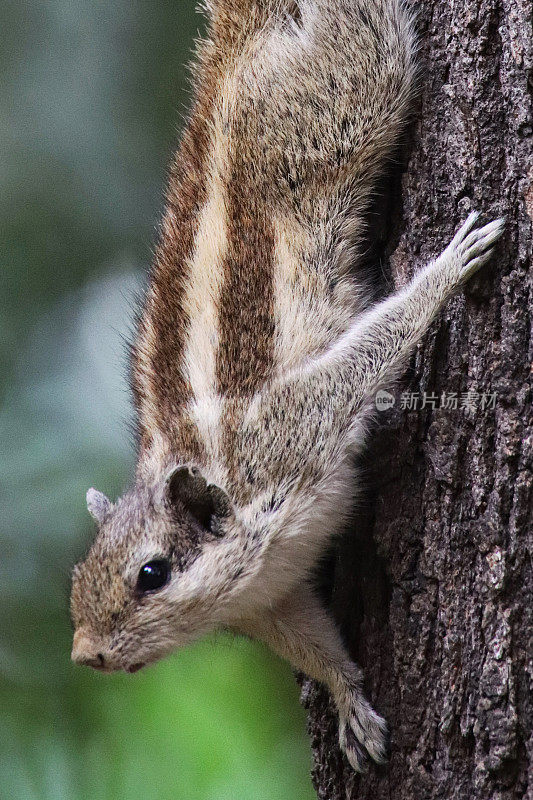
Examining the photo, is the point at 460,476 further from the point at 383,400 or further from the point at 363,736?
the point at 363,736

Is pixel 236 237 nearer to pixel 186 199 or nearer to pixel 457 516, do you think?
pixel 186 199

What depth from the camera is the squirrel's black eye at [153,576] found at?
2.31m

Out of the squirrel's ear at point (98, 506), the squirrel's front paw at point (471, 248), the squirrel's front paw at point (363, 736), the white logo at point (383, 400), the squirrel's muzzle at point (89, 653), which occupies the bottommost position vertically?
the squirrel's front paw at point (363, 736)

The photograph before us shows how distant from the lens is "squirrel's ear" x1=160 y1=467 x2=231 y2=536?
2.35 metres

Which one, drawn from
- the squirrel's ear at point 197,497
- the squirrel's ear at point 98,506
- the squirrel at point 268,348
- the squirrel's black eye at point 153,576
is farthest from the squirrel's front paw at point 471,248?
the squirrel's ear at point 98,506

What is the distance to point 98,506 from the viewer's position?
2.67 meters

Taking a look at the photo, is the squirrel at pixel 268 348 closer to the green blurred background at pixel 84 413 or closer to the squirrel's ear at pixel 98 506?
the squirrel's ear at pixel 98 506

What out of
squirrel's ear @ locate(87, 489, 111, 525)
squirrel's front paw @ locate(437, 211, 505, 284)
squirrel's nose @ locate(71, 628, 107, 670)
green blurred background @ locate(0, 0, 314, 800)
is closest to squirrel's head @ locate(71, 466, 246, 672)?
squirrel's nose @ locate(71, 628, 107, 670)

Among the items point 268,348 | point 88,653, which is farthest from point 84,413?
point 88,653

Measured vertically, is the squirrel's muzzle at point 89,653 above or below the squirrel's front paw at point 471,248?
below

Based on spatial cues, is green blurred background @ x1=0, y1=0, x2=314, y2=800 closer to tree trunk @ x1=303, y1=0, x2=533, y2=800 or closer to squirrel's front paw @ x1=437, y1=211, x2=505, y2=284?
tree trunk @ x1=303, y1=0, x2=533, y2=800

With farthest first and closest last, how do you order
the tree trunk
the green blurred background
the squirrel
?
the green blurred background < the squirrel < the tree trunk

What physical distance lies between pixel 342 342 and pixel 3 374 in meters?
2.27

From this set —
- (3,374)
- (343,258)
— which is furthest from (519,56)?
(3,374)
